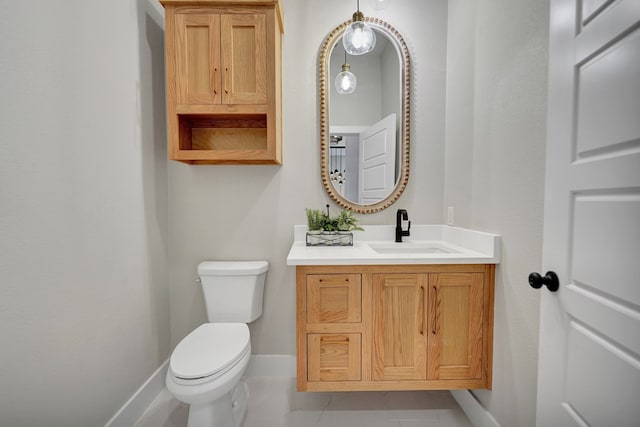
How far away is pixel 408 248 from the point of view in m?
1.84

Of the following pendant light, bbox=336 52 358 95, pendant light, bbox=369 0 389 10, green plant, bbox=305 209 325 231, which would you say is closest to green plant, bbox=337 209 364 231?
green plant, bbox=305 209 325 231

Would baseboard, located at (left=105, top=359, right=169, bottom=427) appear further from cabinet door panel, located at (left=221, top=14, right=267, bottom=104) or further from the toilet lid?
cabinet door panel, located at (left=221, top=14, right=267, bottom=104)

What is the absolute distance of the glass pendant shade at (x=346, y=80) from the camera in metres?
1.92

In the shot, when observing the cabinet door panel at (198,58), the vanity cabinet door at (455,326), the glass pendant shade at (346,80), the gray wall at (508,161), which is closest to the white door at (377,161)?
the glass pendant shade at (346,80)

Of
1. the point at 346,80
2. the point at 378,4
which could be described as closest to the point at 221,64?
the point at 346,80

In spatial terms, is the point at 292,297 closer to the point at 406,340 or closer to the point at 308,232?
the point at 308,232

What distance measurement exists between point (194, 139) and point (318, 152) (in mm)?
829

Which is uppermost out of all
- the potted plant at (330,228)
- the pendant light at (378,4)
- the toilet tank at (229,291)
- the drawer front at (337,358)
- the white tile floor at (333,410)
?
the pendant light at (378,4)

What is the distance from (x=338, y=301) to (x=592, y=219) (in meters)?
1.03

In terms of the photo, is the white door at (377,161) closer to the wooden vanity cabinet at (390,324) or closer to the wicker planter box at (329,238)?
the wicker planter box at (329,238)

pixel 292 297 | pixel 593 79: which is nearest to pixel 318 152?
pixel 292 297

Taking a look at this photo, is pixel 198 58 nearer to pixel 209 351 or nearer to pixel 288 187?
pixel 288 187

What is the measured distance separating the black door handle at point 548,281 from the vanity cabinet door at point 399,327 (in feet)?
1.69

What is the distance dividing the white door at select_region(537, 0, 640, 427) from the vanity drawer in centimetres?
75
